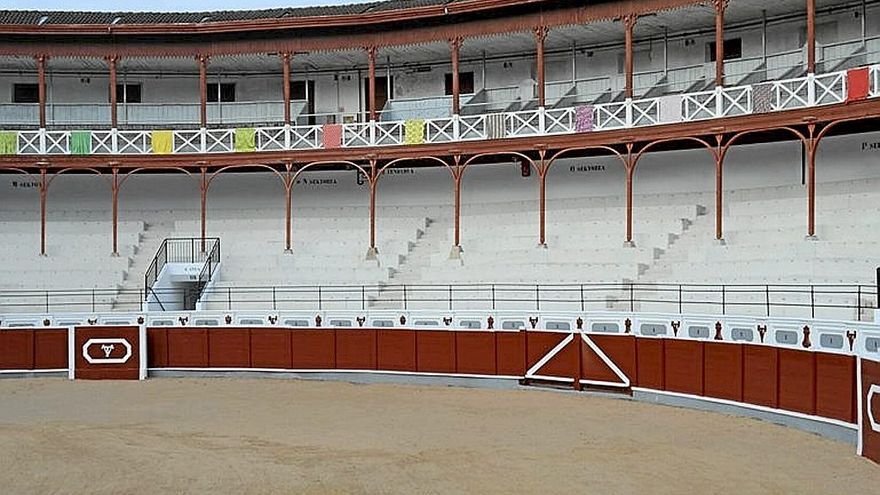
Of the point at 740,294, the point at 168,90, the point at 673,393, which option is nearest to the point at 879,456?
the point at 673,393

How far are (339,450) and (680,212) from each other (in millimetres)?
13967

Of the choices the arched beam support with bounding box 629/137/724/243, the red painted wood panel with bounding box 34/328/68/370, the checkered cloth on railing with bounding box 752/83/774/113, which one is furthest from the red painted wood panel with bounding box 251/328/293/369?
the checkered cloth on railing with bounding box 752/83/774/113

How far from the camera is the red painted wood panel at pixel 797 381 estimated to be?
1505 centimetres

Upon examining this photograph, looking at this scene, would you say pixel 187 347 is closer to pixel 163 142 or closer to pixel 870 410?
pixel 163 142

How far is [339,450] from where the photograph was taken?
13781mm

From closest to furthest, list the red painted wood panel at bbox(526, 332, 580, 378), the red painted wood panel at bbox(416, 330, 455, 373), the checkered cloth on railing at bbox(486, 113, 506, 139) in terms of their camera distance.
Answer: the red painted wood panel at bbox(526, 332, 580, 378), the red painted wood panel at bbox(416, 330, 455, 373), the checkered cloth on railing at bbox(486, 113, 506, 139)

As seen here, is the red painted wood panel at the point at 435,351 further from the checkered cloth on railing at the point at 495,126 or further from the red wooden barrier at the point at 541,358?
the checkered cloth on railing at the point at 495,126

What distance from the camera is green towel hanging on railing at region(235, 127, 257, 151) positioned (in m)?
28.3

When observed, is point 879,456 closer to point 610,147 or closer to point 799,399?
point 799,399

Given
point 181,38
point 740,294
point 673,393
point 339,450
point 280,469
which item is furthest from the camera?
point 181,38

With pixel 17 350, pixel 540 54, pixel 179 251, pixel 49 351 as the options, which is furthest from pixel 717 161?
pixel 17 350

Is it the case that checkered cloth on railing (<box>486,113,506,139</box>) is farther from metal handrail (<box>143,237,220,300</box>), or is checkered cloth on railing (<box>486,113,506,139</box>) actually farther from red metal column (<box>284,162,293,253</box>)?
metal handrail (<box>143,237,220,300</box>)

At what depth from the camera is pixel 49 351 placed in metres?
23.1

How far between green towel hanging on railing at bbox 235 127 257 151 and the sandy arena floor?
10116 mm
